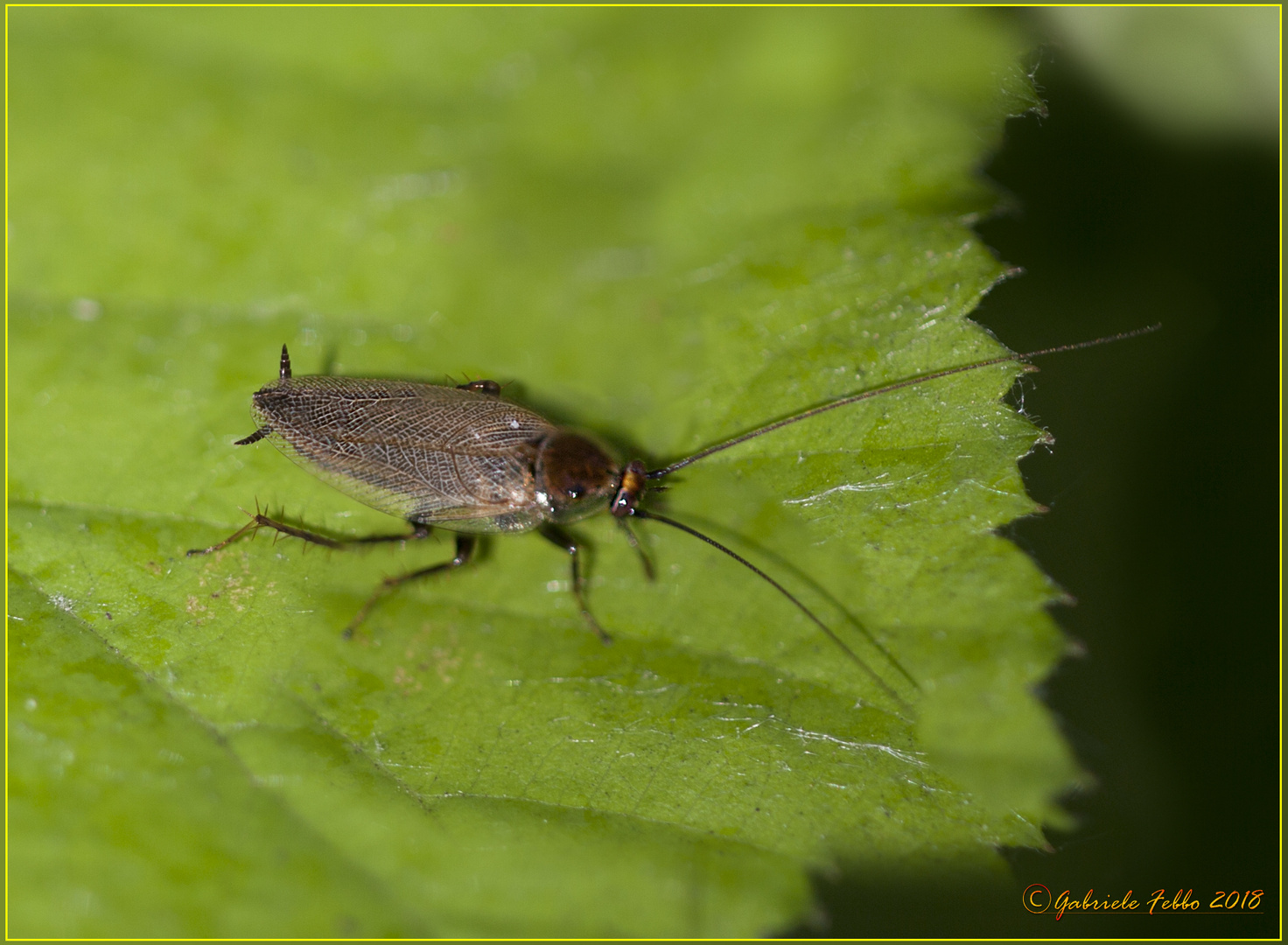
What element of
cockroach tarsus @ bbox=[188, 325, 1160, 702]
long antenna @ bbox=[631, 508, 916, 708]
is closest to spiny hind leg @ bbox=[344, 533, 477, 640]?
cockroach tarsus @ bbox=[188, 325, 1160, 702]

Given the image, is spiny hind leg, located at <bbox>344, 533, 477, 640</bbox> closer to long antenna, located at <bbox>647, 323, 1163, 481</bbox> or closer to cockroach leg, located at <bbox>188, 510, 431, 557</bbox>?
cockroach leg, located at <bbox>188, 510, 431, 557</bbox>

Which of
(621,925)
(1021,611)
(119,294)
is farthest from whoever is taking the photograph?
(119,294)

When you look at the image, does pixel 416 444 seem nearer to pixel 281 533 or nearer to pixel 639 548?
pixel 281 533

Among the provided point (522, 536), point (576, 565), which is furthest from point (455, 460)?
point (576, 565)

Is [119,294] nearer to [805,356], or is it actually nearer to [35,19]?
[35,19]

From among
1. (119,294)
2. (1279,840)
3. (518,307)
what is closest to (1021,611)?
(1279,840)
